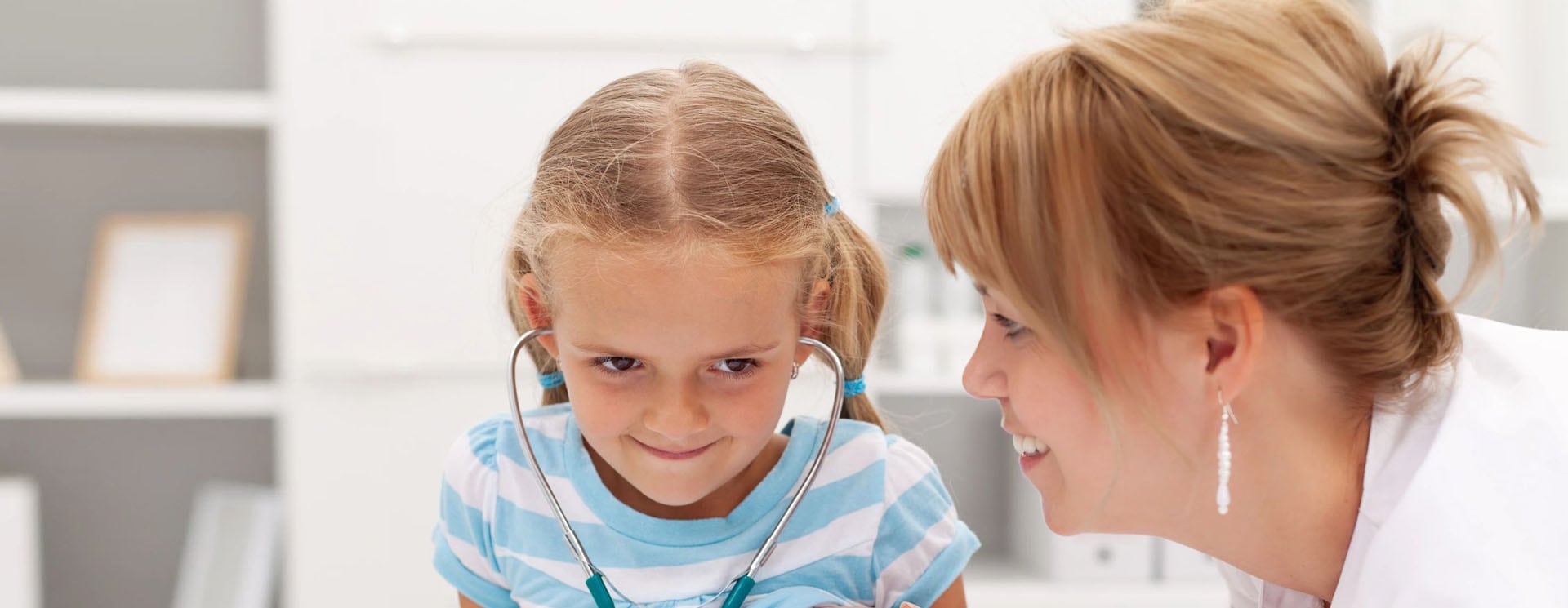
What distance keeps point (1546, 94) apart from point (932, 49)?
3.45 ft

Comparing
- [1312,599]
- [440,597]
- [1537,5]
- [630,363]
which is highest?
[1537,5]

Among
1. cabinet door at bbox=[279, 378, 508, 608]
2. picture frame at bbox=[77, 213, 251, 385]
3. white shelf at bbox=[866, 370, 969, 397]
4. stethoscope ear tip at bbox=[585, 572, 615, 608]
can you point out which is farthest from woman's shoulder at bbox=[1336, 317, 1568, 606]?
picture frame at bbox=[77, 213, 251, 385]

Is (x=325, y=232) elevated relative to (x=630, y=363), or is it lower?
lower

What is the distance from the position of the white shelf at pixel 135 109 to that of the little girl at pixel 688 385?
3.73 ft

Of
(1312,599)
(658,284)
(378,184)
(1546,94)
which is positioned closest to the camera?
(658,284)

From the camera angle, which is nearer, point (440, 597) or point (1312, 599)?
point (1312, 599)

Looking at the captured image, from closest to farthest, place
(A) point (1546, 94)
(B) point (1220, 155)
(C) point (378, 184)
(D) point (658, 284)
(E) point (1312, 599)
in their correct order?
(B) point (1220, 155)
(D) point (658, 284)
(E) point (1312, 599)
(C) point (378, 184)
(A) point (1546, 94)

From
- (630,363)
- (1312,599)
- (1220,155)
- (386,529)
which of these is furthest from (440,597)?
(1220,155)

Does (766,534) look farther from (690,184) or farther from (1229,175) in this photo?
(1229,175)

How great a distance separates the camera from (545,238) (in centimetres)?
103

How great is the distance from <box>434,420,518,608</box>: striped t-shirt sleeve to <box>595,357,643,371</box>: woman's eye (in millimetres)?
219

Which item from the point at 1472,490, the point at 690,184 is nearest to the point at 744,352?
the point at 690,184

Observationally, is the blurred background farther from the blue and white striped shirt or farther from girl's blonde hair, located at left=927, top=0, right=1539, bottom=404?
girl's blonde hair, located at left=927, top=0, right=1539, bottom=404

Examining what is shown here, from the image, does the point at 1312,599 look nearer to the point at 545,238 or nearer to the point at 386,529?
the point at 545,238
